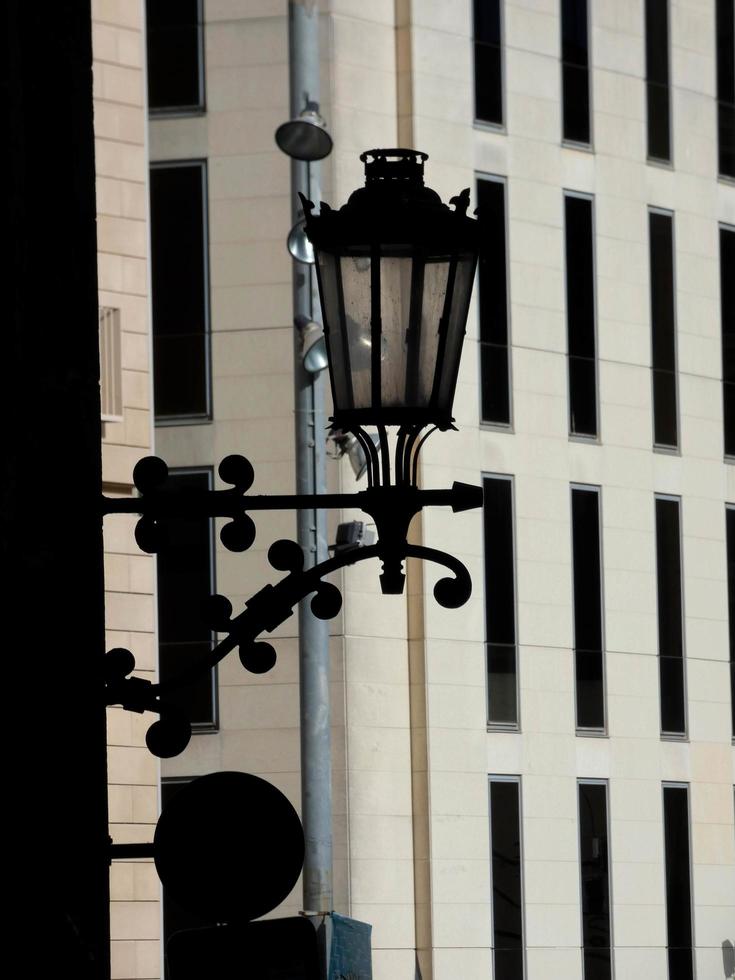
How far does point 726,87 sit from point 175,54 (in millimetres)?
7106

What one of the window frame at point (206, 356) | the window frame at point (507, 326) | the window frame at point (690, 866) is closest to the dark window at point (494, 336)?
the window frame at point (507, 326)

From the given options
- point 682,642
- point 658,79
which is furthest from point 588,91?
point 682,642

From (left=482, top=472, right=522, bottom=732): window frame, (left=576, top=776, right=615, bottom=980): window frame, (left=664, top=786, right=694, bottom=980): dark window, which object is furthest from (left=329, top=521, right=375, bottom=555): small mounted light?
(left=664, top=786, right=694, bottom=980): dark window

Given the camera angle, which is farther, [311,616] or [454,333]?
[311,616]

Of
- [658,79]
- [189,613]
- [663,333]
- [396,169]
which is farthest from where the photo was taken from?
[658,79]

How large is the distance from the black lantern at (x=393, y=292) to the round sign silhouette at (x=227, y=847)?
2.95 ft

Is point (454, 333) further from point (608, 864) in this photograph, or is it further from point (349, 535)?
point (608, 864)

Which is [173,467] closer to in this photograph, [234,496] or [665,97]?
[665,97]

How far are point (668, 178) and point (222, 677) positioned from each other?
26.7ft

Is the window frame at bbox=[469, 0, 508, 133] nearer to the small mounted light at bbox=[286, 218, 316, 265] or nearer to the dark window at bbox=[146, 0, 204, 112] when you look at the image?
the dark window at bbox=[146, 0, 204, 112]

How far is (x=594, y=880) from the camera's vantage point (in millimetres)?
25578

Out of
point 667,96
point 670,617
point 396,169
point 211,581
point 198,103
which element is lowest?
point 396,169

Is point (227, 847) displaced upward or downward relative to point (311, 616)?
downward

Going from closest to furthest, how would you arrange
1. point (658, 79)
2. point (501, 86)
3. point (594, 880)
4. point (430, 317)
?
point (430, 317), point (594, 880), point (501, 86), point (658, 79)
